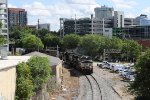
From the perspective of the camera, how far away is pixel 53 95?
49031mm

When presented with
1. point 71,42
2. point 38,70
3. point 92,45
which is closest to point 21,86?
point 38,70

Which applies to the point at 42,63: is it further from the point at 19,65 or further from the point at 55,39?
the point at 55,39

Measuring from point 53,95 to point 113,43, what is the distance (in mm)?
88062

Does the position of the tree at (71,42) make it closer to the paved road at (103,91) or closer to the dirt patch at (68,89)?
the dirt patch at (68,89)

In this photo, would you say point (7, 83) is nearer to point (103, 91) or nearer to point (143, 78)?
point (143, 78)

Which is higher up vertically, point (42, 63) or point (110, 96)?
point (42, 63)

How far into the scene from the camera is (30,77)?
123 ft

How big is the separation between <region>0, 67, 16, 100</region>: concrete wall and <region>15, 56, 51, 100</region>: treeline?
1.01 meters

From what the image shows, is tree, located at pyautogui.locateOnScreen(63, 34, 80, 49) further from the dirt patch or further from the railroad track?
the railroad track

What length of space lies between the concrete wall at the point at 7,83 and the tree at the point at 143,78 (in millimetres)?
10233

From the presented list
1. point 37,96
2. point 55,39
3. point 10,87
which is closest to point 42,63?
point 37,96

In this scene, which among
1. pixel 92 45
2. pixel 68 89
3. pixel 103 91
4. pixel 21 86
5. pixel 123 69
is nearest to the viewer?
pixel 21 86

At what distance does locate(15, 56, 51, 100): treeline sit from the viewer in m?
33.6

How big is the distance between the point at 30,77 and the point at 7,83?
698cm
